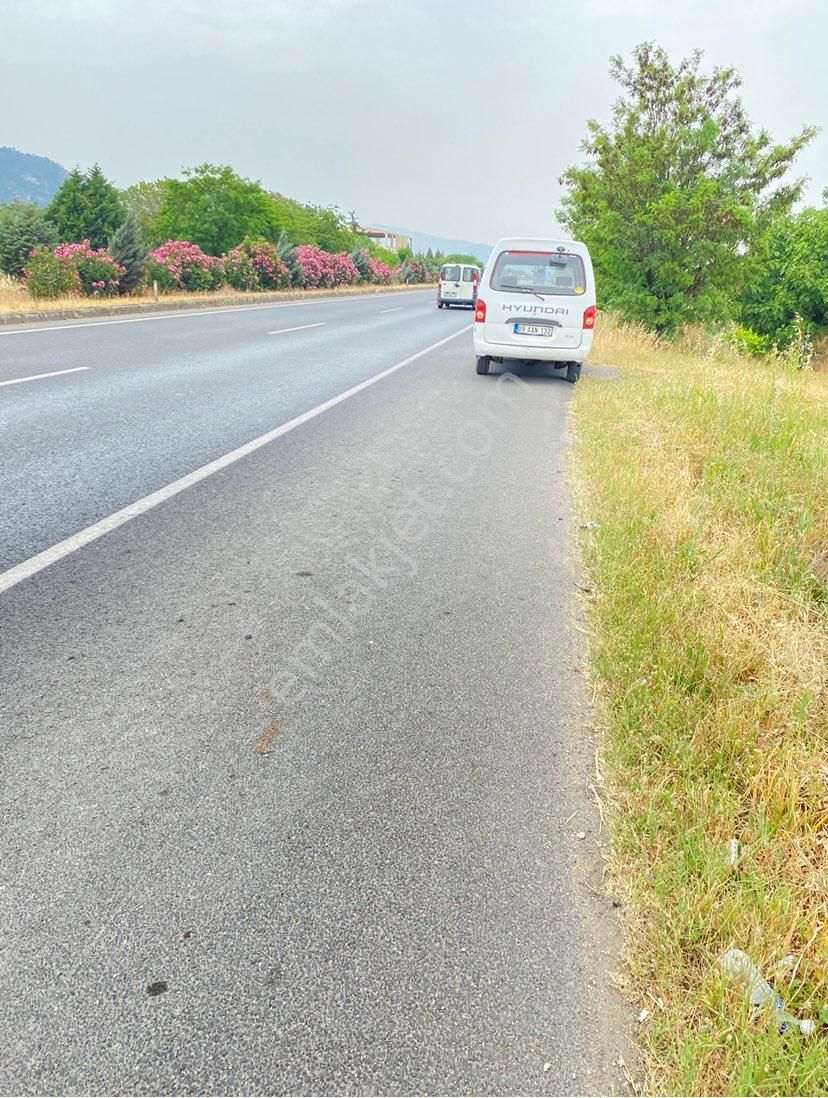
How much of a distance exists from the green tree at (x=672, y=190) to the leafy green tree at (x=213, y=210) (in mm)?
32013

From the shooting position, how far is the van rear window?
32.1 ft

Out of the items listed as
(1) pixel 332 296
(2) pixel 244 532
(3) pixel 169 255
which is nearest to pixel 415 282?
(1) pixel 332 296

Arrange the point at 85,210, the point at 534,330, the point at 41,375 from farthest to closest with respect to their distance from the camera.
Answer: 1. the point at 85,210
2. the point at 534,330
3. the point at 41,375

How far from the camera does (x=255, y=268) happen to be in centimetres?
2836

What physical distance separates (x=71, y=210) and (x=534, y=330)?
23730 millimetres

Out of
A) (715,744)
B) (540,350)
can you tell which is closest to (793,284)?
(540,350)

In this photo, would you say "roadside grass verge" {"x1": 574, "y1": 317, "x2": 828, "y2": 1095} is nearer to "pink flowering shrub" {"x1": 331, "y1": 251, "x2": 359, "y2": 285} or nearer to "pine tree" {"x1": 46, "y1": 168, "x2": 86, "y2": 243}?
"pine tree" {"x1": 46, "y1": 168, "x2": 86, "y2": 243}

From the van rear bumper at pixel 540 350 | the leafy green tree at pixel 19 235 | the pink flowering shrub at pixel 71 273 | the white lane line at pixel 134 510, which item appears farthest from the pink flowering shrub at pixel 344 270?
the white lane line at pixel 134 510

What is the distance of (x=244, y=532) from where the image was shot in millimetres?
4199

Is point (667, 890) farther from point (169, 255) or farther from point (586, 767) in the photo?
point (169, 255)

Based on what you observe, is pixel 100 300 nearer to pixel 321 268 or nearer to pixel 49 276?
pixel 49 276

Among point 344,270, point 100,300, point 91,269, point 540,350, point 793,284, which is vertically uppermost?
point 793,284

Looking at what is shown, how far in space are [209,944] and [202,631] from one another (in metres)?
1.60

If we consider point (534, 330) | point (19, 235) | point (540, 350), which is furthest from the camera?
point (19, 235)
